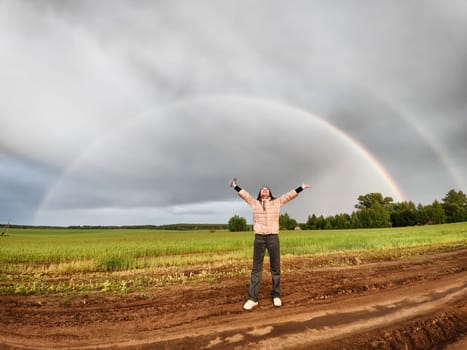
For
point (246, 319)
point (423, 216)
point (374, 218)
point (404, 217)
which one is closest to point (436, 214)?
point (423, 216)

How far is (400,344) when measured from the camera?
4.67 metres

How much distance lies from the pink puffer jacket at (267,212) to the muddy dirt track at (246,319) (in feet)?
5.64

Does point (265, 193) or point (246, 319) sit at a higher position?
point (265, 193)

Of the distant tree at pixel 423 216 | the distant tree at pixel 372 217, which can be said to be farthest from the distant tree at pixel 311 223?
the distant tree at pixel 423 216

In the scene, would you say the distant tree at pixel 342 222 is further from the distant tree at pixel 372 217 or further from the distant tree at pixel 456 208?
the distant tree at pixel 456 208

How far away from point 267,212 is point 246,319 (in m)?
2.28

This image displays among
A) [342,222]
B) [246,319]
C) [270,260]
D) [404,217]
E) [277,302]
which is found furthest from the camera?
[342,222]

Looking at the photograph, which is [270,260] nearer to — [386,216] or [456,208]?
[386,216]

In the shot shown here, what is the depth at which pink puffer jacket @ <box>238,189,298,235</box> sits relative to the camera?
22.0ft

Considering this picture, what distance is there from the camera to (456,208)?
9106 centimetres

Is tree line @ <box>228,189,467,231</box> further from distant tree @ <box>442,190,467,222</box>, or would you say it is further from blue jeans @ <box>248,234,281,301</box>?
blue jeans @ <box>248,234,281,301</box>

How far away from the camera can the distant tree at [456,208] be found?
89.9 m

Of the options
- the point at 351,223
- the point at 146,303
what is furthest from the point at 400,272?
the point at 351,223

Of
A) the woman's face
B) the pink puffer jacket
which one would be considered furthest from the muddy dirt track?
the woman's face
